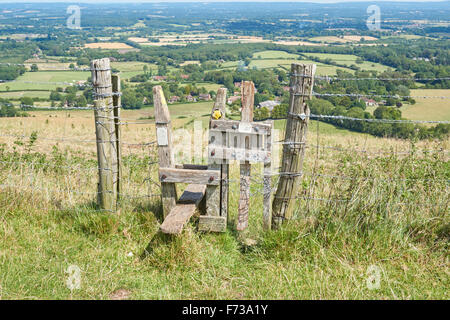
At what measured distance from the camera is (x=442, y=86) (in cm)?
3941

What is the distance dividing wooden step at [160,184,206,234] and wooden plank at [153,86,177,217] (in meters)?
0.14

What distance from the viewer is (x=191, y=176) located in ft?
13.4

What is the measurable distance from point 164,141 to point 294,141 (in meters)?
1.39

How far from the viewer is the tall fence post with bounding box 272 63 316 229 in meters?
3.70

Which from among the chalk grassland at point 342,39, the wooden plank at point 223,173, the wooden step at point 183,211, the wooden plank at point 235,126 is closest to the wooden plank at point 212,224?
the wooden plank at point 223,173

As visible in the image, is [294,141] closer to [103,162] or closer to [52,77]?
[103,162]

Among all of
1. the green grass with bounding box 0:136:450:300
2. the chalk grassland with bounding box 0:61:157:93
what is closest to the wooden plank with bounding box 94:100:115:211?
the green grass with bounding box 0:136:450:300

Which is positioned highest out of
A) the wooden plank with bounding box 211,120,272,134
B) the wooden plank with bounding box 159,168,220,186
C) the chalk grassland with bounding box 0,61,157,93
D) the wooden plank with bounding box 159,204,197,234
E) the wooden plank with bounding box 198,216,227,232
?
the chalk grassland with bounding box 0,61,157,93

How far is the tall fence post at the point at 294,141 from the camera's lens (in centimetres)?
370

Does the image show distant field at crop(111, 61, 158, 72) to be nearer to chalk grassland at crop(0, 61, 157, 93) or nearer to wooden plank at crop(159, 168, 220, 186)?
chalk grassland at crop(0, 61, 157, 93)

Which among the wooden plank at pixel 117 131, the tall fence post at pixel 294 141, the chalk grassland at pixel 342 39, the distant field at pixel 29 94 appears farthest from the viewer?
the chalk grassland at pixel 342 39

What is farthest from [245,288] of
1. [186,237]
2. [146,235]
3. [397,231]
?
[397,231]

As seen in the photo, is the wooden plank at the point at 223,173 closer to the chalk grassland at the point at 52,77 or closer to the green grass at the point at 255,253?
the green grass at the point at 255,253

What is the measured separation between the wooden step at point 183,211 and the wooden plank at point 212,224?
158 mm
